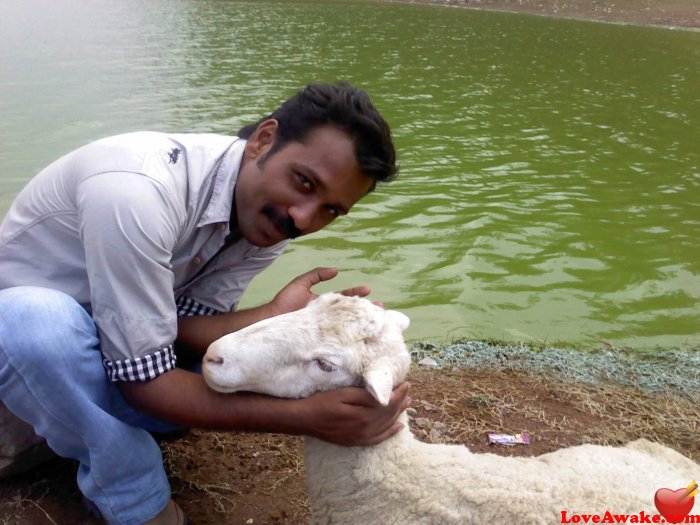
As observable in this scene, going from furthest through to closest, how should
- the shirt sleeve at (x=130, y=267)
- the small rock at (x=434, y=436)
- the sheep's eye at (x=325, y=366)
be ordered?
the small rock at (x=434, y=436) → the sheep's eye at (x=325, y=366) → the shirt sleeve at (x=130, y=267)

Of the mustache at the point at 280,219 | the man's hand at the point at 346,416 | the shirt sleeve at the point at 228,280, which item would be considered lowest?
the man's hand at the point at 346,416

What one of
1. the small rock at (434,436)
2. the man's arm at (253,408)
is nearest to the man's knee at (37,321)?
the man's arm at (253,408)

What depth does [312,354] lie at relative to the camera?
2379 millimetres

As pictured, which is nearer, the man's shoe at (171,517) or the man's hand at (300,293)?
the man's shoe at (171,517)

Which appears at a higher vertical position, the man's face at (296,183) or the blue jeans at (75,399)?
the man's face at (296,183)

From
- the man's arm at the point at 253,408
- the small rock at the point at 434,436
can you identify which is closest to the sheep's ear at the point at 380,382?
the man's arm at the point at 253,408

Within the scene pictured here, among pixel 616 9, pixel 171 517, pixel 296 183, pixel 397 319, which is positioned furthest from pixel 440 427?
pixel 616 9

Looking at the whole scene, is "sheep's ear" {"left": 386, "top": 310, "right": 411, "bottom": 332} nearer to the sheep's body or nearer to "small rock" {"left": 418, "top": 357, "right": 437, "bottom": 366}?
the sheep's body

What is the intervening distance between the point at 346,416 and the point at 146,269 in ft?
3.01

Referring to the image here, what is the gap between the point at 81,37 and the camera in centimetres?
1948

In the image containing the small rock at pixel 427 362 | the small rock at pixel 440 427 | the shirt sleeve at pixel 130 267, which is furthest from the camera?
the small rock at pixel 427 362

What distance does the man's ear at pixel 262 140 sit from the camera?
268 centimetres

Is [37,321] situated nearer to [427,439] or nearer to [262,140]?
[262,140]

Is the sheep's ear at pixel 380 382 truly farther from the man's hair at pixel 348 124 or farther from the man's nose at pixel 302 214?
the man's hair at pixel 348 124
